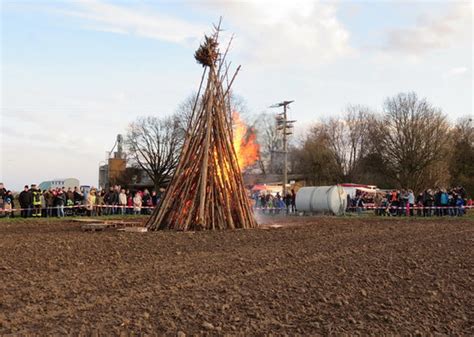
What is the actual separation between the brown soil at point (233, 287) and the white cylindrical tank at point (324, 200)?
59.6 ft

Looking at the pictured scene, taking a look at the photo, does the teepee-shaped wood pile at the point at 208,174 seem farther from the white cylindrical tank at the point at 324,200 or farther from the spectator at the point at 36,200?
the white cylindrical tank at the point at 324,200

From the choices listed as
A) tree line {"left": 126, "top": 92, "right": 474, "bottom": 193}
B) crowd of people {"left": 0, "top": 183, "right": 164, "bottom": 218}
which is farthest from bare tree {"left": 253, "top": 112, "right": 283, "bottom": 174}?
crowd of people {"left": 0, "top": 183, "right": 164, "bottom": 218}

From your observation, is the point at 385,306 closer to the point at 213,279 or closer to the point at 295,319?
the point at 295,319

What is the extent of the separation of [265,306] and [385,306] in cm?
146

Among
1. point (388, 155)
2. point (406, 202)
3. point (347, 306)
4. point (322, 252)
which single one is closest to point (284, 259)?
point (322, 252)

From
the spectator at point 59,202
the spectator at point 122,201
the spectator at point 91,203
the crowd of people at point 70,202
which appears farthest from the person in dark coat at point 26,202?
the spectator at point 122,201

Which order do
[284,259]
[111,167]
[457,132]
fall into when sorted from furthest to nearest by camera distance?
[111,167], [457,132], [284,259]

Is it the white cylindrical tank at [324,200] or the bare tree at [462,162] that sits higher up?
the bare tree at [462,162]

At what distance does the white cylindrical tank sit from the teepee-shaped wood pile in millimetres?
15380

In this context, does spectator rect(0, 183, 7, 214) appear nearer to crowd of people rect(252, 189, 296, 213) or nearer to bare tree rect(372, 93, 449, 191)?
crowd of people rect(252, 189, 296, 213)

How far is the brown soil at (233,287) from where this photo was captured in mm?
5902

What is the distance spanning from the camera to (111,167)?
217ft

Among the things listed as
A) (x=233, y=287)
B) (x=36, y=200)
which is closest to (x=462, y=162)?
(x=36, y=200)

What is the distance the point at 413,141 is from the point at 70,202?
32.3 meters
